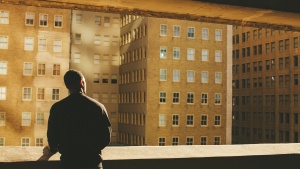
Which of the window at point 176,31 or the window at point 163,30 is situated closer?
the window at point 163,30

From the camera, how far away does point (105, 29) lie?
65250 millimetres

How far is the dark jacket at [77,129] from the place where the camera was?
316cm

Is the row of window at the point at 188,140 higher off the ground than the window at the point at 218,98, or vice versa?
the window at the point at 218,98

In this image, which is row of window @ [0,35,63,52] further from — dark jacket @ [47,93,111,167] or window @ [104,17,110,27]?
dark jacket @ [47,93,111,167]

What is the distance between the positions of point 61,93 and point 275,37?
39609mm

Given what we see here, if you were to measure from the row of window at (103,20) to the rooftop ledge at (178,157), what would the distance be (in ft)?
193

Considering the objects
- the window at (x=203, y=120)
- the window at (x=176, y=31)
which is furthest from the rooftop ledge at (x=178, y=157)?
the window at (x=203, y=120)

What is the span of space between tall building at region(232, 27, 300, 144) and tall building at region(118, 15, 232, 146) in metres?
13.8

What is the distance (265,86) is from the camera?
7512cm

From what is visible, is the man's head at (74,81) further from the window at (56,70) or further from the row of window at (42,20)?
the row of window at (42,20)

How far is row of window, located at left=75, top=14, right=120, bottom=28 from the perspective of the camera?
63188mm

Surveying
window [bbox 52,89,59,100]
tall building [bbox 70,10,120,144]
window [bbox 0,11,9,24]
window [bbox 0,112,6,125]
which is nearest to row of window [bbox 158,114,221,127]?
tall building [bbox 70,10,120,144]

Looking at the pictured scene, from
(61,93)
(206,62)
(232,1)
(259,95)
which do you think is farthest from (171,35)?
(232,1)

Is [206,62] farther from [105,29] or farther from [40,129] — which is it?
[40,129]
